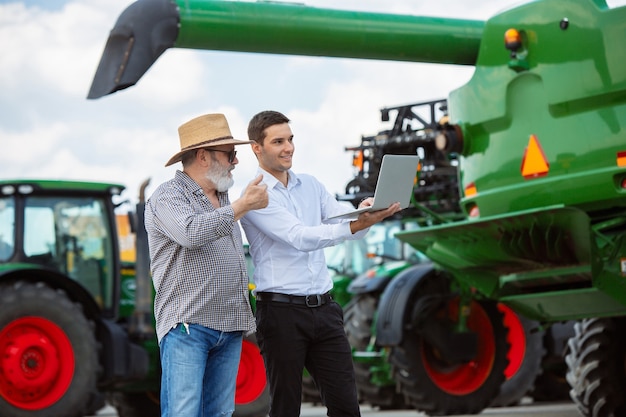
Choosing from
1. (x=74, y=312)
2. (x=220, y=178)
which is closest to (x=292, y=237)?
(x=220, y=178)

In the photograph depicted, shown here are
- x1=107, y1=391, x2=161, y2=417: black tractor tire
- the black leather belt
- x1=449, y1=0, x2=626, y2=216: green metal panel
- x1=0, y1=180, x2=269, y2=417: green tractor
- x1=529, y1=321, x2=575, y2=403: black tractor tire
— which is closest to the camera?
the black leather belt

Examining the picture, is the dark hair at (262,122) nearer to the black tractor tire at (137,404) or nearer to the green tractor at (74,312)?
the green tractor at (74,312)

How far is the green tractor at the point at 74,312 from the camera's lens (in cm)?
991

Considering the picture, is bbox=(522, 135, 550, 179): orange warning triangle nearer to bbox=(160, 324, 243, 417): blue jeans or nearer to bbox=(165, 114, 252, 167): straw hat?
bbox=(165, 114, 252, 167): straw hat

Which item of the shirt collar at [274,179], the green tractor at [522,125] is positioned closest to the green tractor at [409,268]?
the green tractor at [522,125]

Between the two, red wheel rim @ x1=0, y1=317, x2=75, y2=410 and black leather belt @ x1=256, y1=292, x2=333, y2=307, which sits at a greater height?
black leather belt @ x1=256, y1=292, x2=333, y2=307

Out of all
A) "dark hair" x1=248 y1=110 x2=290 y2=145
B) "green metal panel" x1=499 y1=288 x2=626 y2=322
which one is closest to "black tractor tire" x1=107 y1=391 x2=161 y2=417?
"green metal panel" x1=499 y1=288 x2=626 y2=322

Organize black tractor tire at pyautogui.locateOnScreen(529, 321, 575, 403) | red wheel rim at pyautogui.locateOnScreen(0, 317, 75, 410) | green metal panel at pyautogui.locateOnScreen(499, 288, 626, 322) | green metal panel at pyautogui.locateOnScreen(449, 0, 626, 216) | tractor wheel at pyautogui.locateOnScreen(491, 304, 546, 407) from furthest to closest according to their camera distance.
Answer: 1. black tractor tire at pyautogui.locateOnScreen(529, 321, 575, 403)
2. tractor wheel at pyautogui.locateOnScreen(491, 304, 546, 407)
3. red wheel rim at pyautogui.locateOnScreen(0, 317, 75, 410)
4. green metal panel at pyautogui.locateOnScreen(499, 288, 626, 322)
5. green metal panel at pyautogui.locateOnScreen(449, 0, 626, 216)

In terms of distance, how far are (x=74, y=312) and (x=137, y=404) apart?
6.54 feet

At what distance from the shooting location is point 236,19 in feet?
22.8

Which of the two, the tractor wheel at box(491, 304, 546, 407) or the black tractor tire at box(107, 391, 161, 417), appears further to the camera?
the tractor wheel at box(491, 304, 546, 407)

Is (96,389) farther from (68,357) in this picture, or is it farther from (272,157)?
(272,157)

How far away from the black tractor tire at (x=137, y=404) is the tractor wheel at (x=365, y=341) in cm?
210

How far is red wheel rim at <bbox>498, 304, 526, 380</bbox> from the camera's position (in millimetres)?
12078
